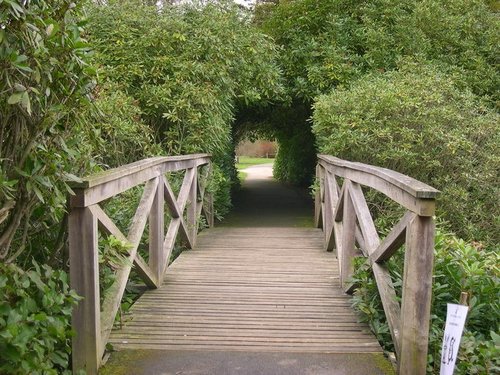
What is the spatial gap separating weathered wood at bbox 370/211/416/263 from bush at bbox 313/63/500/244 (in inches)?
126

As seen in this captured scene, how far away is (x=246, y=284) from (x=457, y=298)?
1817 millimetres

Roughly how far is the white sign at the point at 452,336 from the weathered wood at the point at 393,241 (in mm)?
504

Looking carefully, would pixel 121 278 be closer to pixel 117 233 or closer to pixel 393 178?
pixel 117 233

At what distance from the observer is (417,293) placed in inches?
101

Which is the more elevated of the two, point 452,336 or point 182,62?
point 182,62

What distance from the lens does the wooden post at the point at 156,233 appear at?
429cm

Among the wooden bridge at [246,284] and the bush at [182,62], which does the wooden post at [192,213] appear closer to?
the wooden bridge at [246,284]

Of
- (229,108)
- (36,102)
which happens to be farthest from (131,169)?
(229,108)

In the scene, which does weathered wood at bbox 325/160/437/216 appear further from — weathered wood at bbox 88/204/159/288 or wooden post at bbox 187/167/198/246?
wooden post at bbox 187/167/198/246

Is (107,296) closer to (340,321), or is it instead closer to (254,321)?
(254,321)

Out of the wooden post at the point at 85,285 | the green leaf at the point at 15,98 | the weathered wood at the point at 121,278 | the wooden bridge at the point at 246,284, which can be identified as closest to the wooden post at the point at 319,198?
the wooden bridge at the point at 246,284

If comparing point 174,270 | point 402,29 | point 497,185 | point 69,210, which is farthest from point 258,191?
point 69,210

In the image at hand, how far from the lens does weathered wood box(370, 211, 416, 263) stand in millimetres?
2717

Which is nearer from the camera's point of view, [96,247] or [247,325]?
[96,247]
